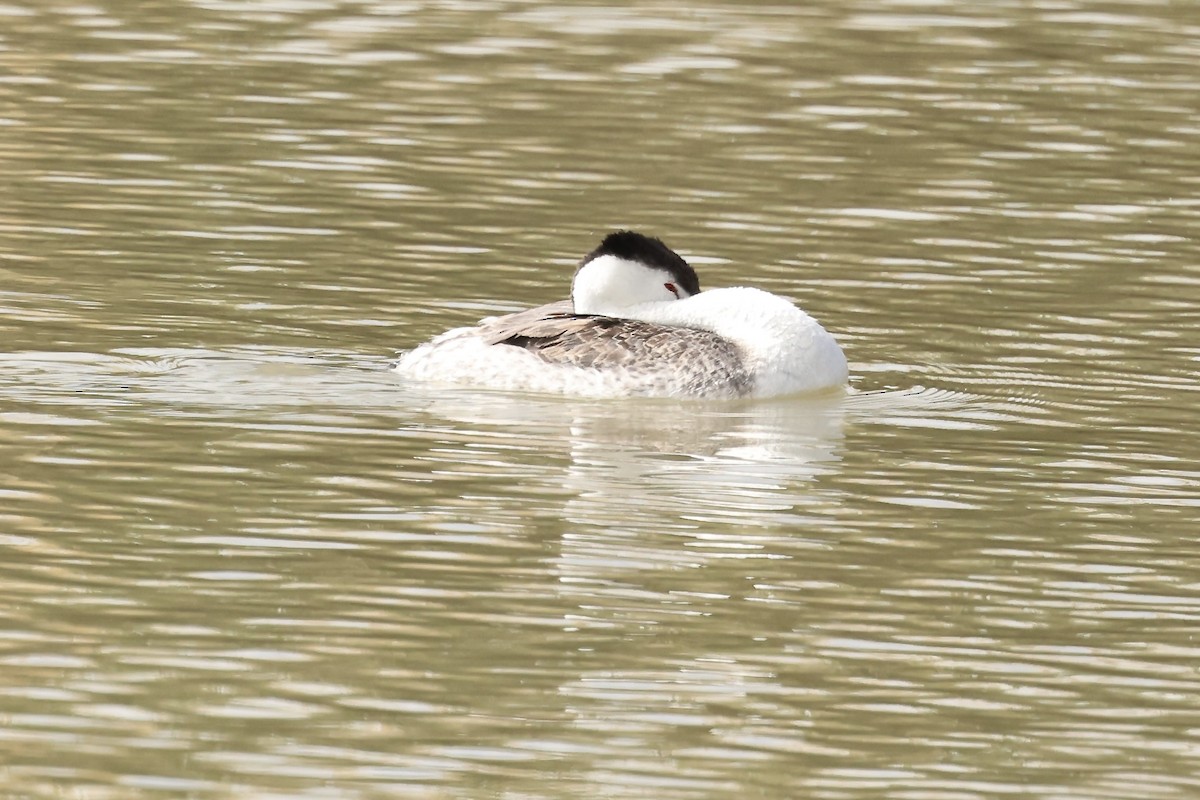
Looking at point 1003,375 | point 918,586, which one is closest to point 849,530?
point 918,586

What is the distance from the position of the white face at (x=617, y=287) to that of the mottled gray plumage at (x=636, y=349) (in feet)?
0.86

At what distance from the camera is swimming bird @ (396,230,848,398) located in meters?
15.4

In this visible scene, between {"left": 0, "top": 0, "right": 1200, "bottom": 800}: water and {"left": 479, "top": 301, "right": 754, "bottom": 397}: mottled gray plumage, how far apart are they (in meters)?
0.27

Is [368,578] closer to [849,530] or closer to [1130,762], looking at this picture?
[849,530]

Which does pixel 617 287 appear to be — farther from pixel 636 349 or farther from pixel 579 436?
pixel 579 436

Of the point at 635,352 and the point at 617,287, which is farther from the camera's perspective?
the point at 617,287

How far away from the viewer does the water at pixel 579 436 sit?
926 centimetres

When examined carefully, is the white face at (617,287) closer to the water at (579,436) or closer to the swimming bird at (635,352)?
the swimming bird at (635,352)

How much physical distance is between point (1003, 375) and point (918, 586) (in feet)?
16.4

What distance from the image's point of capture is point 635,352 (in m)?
15.5

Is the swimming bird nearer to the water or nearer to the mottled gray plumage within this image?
the mottled gray plumage

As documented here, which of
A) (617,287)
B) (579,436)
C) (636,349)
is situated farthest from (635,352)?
(579,436)

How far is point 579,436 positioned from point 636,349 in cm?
132

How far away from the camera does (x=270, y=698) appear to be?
938 centimetres
